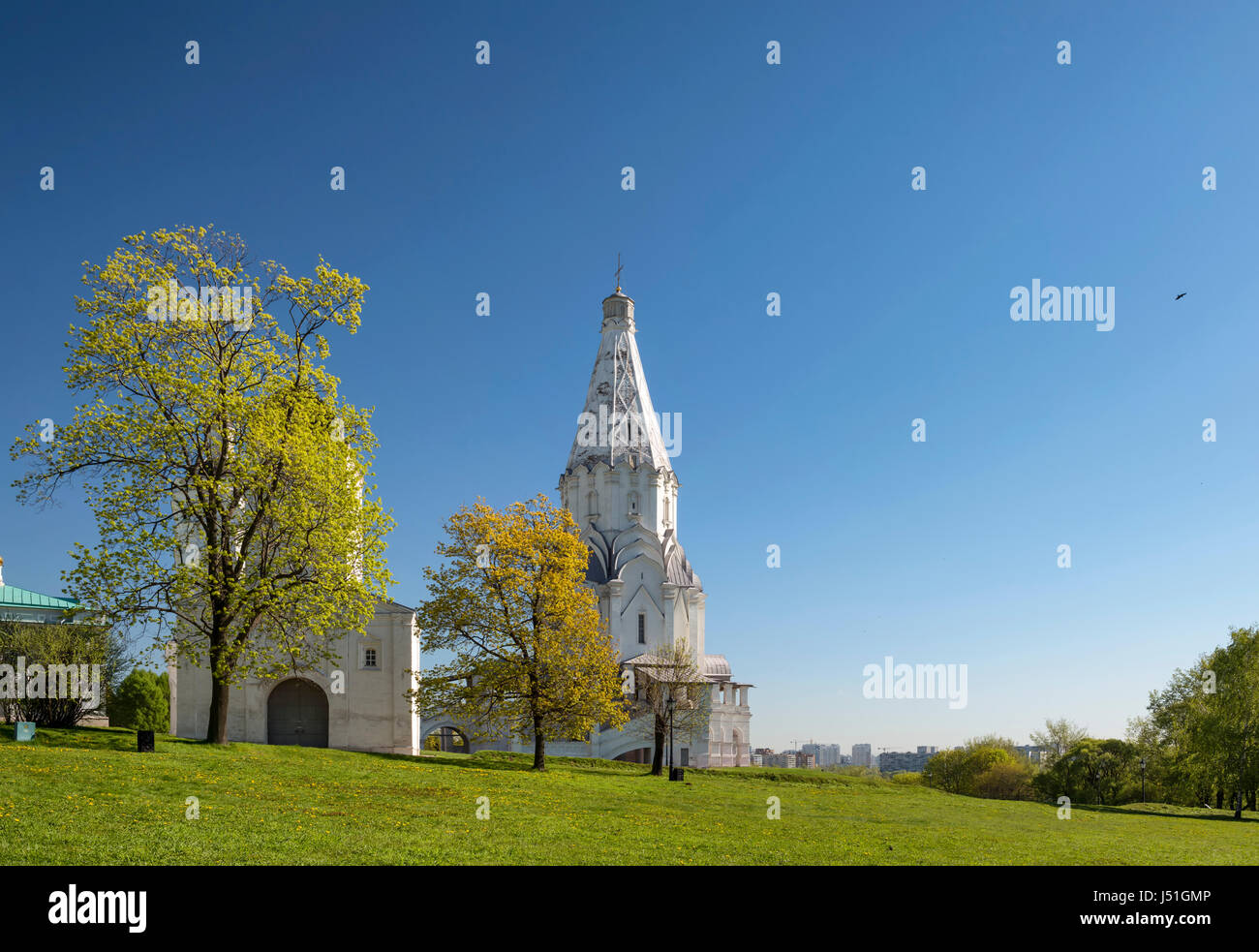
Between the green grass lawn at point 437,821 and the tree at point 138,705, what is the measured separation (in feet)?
55.0

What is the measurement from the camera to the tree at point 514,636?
116 ft

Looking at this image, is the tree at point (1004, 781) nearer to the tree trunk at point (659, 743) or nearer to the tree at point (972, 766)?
the tree at point (972, 766)

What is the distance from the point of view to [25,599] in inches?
1929

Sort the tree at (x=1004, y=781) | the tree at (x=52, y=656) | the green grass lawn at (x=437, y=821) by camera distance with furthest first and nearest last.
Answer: the tree at (x=1004, y=781)
the tree at (x=52, y=656)
the green grass lawn at (x=437, y=821)

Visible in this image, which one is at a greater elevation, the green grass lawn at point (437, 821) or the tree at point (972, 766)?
the green grass lawn at point (437, 821)

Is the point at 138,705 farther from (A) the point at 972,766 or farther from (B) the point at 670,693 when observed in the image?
(A) the point at 972,766

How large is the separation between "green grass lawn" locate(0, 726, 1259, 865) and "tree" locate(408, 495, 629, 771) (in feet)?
13.5

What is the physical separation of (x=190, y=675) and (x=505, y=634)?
13823mm

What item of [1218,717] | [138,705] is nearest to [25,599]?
[138,705]

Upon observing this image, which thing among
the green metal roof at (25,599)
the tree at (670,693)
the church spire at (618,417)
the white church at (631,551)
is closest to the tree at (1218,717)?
the tree at (670,693)

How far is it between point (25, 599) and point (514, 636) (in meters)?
30.5
